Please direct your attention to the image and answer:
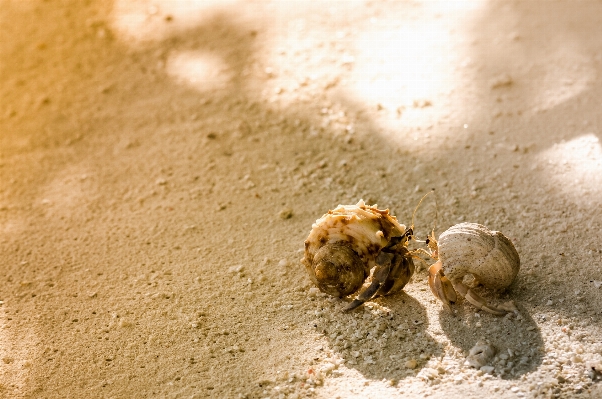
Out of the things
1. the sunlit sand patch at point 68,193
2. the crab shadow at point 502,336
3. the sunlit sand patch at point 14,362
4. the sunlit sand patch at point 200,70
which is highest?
the crab shadow at point 502,336

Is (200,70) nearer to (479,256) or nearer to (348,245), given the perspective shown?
(348,245)

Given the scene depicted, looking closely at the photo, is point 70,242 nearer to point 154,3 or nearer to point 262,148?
point 262,148

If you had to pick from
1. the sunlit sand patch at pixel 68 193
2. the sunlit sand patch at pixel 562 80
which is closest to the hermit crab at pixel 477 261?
the sunlit sand patch at pixel 562 80

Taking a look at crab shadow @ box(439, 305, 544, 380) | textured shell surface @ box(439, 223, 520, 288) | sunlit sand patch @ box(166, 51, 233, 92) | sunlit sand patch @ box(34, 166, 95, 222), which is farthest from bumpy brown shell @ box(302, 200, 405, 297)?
sunlit sand patch @ box(166, 51, 233, 92)

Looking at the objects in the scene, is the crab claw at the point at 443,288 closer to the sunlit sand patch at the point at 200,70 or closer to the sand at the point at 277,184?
the sand at the point at 277,184

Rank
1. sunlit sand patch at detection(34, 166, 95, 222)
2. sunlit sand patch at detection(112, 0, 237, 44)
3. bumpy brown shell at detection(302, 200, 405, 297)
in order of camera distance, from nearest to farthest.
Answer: bumpy brown shell at detection(302, 200, 405, 297)
sunlit sand patch at detection(34, 166, 95, 222)
sunlit sand patch at detection(112, 0, 237, 44)

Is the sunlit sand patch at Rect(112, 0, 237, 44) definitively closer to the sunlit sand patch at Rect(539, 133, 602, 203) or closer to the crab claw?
the sunlit sand patch at Rect(539, 133, 602, 203)
